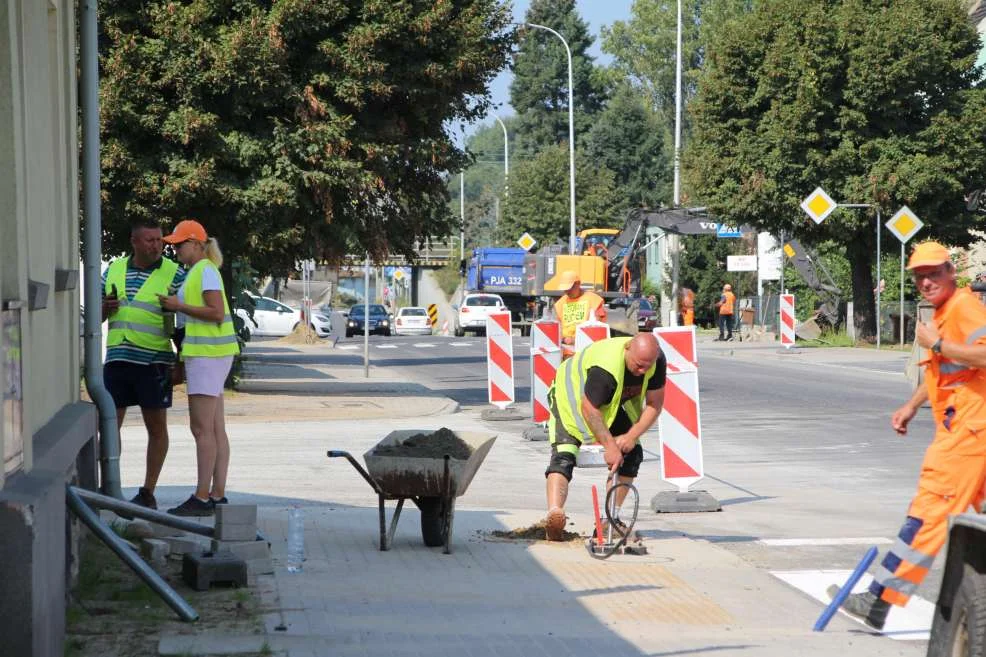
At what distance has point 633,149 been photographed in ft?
310

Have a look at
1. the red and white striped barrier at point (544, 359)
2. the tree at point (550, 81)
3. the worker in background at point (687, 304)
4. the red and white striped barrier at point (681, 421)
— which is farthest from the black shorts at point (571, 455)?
the tree at point (550, 81)

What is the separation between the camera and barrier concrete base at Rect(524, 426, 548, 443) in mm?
17203

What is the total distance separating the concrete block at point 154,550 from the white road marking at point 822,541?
3.86m

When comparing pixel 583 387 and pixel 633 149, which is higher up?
pixel 633 149

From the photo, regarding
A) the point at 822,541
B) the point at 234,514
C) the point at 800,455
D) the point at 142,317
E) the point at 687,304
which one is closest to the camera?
the point at 234,514

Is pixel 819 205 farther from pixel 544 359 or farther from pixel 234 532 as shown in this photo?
pixel 234 532

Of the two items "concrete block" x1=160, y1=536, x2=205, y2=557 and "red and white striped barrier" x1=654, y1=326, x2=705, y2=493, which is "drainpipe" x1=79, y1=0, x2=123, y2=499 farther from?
"red and white striped barrier" x1=654, y1=326, x2=705, y2=493

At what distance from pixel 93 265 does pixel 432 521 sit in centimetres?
275

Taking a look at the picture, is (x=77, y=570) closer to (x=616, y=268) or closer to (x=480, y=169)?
(x=616, y=268)

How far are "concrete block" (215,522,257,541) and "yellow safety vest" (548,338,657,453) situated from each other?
2.28 m

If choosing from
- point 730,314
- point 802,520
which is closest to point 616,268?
point 730,314

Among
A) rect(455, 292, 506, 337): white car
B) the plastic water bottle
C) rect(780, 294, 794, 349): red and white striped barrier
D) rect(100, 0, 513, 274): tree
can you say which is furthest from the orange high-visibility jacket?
rect(455, 292, 506, 337): white car

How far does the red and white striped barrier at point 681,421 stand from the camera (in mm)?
11898

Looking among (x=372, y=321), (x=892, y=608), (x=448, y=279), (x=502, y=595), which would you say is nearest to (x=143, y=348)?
(x=502, y=595)
